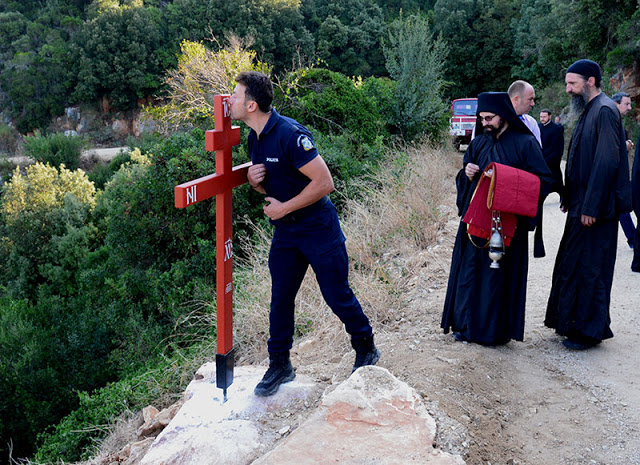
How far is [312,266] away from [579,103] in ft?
8.56

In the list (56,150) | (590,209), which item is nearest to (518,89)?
(590,209)

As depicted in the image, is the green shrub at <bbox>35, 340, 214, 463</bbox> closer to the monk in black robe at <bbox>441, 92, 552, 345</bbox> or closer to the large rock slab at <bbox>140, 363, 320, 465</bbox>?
the large rock slab at <bbox>140, 363, 320, 465</bbox>

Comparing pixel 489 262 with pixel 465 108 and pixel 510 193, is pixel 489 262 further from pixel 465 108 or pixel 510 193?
pixel 465 108

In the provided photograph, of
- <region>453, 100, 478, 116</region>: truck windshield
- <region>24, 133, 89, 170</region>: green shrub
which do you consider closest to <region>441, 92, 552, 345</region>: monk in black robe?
<region>453, 100, 478, 116</region>: truck windshield

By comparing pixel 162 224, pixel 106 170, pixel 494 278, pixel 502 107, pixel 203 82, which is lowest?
pixel 106 170

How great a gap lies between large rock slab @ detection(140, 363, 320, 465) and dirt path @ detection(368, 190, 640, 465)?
2.55ft

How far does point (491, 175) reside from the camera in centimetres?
383

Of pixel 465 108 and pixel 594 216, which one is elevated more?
pixel 465 108

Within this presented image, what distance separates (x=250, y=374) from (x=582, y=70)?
3305mm

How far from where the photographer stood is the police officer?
3.00 metres

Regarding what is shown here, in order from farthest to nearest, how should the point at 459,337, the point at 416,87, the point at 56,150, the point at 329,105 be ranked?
the point at 56,150, the point at 416,87, the point at 329,105, the point at 459,337

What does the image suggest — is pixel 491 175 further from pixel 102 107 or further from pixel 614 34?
pixel 102 107

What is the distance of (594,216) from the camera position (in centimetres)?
394

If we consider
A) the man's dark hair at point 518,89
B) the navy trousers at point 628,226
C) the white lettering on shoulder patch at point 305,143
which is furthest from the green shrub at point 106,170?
the white lettering on shoulder patch at point 305,143
